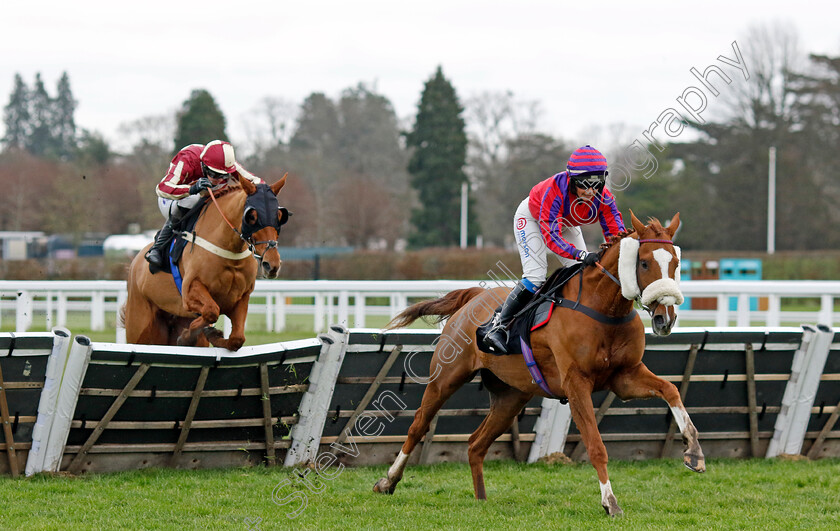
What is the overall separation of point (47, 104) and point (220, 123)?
3921 cm

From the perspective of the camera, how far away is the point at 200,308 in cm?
594

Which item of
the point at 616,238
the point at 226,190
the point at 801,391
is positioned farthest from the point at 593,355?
the point at 226,190

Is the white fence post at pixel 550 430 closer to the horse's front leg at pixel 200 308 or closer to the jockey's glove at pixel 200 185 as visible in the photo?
the horse's front leg at pixel 200 308

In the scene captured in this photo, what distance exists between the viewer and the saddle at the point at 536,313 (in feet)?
15.6

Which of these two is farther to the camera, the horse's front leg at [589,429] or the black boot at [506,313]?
the black boot at [506,313]

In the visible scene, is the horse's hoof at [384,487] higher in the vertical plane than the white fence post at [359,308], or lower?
lower

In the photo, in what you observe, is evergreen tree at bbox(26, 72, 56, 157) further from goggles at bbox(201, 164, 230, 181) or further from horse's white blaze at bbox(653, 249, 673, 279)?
horse's white blaze at bbox(653, 249, 673, 279)

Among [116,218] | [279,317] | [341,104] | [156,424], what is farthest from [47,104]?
[156,424]

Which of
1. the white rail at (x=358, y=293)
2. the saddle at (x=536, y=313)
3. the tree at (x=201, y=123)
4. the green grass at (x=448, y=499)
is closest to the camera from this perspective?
the green grass at (x=448, y=499)

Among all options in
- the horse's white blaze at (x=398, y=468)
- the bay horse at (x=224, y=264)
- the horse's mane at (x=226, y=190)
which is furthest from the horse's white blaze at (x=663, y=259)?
the horse's mane at (x=226, y=190)

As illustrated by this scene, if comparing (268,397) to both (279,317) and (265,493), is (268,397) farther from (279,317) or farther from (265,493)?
(279,317)

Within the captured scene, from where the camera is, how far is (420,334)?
577 cm

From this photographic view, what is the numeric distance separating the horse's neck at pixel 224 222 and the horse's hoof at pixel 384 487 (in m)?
1.84

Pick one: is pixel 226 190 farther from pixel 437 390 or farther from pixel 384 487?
pixel 384 487
